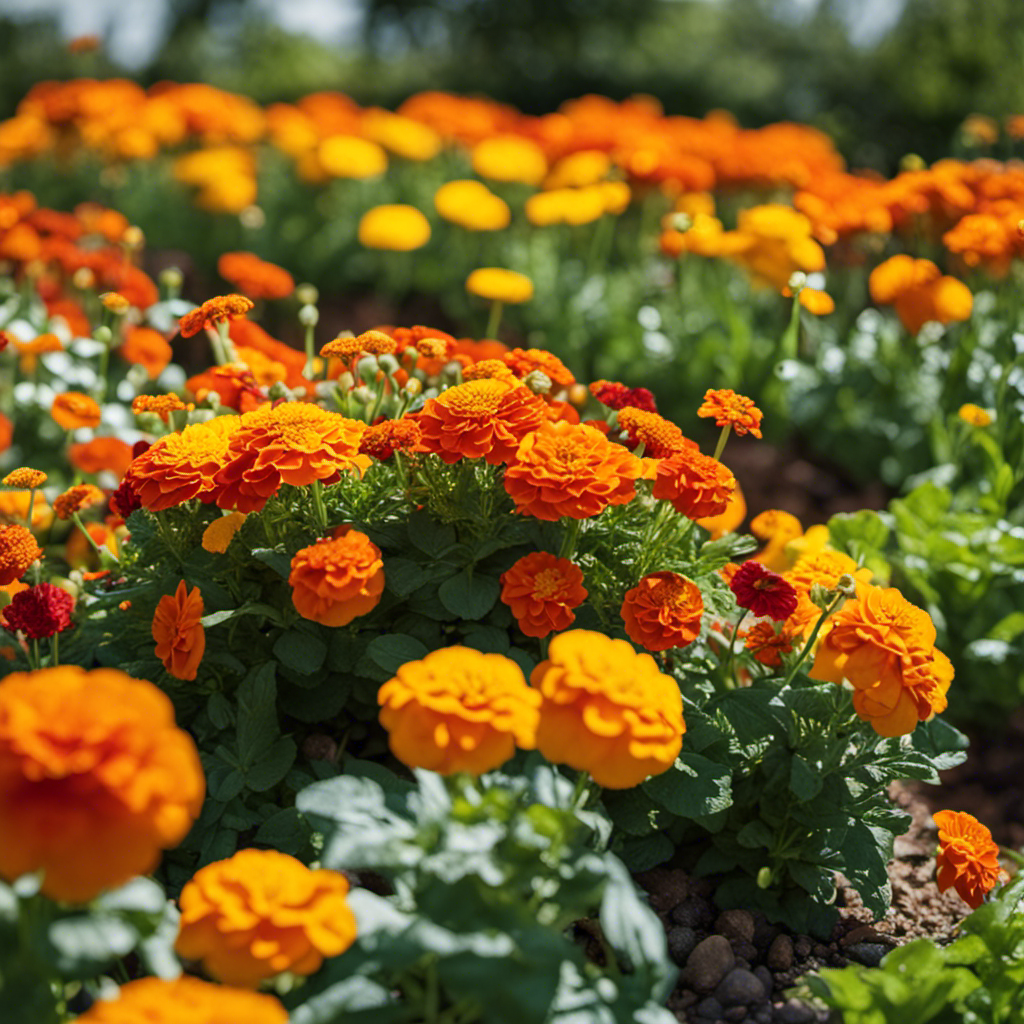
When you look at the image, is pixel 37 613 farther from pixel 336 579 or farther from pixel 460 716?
pixel 460 716

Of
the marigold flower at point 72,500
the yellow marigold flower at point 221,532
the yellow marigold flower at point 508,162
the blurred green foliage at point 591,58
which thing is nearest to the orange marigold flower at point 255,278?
the marigold flower at point 72,500

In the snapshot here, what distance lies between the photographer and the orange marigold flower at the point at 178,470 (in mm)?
1837

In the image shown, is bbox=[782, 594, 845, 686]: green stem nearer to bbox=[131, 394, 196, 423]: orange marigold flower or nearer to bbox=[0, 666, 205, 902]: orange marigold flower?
bbox=[0, 666, 205, 902]: orange marigold flower

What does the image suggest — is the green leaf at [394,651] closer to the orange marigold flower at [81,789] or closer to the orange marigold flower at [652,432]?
the orange marigold flower at [652,432]

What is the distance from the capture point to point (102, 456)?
2771 millimetres

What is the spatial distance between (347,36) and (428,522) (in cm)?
1076

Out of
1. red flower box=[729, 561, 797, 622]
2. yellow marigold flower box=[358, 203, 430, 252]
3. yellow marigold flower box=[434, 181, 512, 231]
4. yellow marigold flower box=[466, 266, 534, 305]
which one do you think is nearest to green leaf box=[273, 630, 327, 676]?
red flower box=[729, 561, 797, 622]

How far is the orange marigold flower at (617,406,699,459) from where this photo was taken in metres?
2.06

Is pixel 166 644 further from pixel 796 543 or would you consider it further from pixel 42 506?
pixel 796 543

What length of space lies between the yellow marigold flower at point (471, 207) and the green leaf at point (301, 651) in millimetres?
2384

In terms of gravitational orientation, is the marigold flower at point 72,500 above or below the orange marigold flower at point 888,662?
below

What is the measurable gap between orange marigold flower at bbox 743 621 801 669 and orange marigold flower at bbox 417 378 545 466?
62 centimetres

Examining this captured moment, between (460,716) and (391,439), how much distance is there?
2.12 feet

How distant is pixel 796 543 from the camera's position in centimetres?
236
